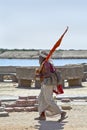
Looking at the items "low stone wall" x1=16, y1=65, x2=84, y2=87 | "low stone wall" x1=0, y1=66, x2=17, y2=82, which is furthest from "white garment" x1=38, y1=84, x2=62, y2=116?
"low stone wall" x1=0, y1=66, x2=17, y2=82

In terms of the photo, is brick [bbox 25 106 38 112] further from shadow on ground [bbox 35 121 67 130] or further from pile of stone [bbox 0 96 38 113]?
shadow on ground [bbox 35 121 67 130]

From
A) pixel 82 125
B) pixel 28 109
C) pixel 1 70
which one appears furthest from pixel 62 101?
pixel 1 70

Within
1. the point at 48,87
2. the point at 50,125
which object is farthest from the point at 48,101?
the point at 50,125

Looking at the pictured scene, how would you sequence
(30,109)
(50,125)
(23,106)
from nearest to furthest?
(50,125), (30,109), (23,106)

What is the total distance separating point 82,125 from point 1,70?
66.0 ft

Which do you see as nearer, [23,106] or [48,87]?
[48,87]

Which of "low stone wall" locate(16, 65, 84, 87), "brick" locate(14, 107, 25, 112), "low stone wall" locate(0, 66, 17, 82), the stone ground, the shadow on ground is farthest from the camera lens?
"low stone wall" locate(0, 66, 17, 82)

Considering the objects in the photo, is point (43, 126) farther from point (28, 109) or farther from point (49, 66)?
point (28, 109)

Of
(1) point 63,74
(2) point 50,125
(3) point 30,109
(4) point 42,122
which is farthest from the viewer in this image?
(1) point 63,74

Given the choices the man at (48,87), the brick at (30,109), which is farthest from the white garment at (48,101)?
the brick at (30,109)

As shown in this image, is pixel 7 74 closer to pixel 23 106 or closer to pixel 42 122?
pixel 23 106

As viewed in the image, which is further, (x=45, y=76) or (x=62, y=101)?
(x=62, y=101)

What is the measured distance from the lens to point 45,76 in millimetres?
11453

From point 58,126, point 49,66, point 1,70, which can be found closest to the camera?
point 58,126
